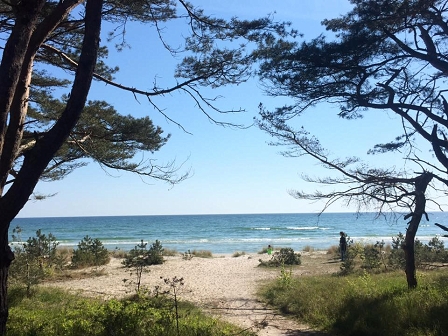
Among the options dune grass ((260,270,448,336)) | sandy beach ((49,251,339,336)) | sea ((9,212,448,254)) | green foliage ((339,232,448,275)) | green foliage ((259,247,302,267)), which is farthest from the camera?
sea ((9,212,448,254))

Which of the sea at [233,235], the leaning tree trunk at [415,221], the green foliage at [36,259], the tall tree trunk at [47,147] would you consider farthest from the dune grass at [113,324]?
the green foliage at [36,259]

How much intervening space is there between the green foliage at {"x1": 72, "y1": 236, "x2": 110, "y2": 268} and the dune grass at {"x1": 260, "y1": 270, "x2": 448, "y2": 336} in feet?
34.6

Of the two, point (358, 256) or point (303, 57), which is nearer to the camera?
point (303, 57)

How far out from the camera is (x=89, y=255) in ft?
58.6

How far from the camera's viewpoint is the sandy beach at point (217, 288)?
287 inches

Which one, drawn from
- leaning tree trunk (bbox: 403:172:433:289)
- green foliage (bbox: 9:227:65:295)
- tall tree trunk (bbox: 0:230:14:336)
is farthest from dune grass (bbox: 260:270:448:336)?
green foliage (bbox: 9:227:65:295)

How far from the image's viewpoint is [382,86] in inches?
307

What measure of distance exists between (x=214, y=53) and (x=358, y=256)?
1282 cm

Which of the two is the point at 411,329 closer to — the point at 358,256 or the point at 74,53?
the point at 74,53

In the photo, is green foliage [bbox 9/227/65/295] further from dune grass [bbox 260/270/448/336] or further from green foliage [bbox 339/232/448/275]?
green foliage [bbox 339/232/448/275]

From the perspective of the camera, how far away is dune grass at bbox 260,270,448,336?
5512mm

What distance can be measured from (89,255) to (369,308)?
1372 centimetres

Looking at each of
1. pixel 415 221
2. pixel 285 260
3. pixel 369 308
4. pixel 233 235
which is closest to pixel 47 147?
pixel 369 308

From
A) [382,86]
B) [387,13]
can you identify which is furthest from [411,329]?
[387,13]
